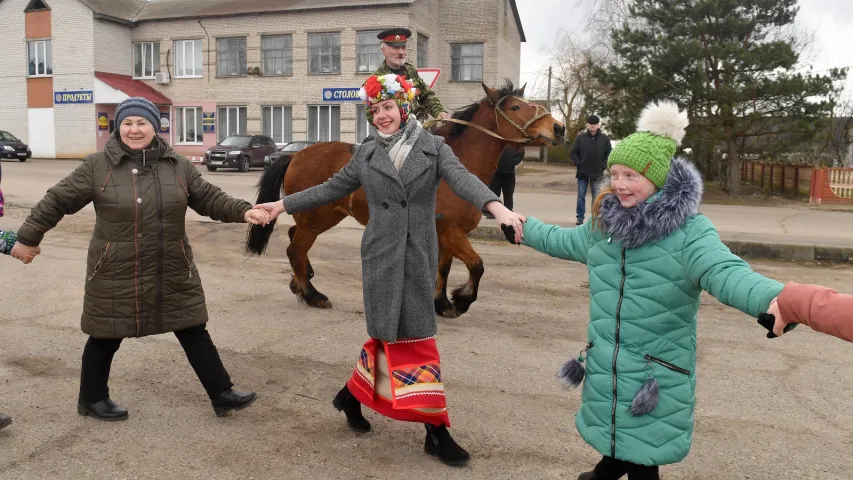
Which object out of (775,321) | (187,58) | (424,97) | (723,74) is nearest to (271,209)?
(775,321)

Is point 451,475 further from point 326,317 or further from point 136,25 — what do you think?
point 136,25

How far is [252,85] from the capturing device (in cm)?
3653

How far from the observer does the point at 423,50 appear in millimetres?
35719

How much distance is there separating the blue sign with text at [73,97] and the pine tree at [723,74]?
1102 inches

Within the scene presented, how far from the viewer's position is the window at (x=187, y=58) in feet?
123

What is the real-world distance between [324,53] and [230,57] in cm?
531

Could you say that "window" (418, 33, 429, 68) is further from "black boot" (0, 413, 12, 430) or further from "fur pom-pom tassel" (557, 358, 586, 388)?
"fur pom-pom tassel" (557, 358, 586, 388)

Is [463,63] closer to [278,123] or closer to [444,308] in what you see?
[278,123]

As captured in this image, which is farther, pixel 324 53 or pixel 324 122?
pixel 324 122

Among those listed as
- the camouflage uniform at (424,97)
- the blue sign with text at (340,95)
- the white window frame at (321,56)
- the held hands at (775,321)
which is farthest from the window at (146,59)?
the held hands at (775,321)

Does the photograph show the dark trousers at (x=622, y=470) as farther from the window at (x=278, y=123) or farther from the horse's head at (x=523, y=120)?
the window at (x=278, y=123)

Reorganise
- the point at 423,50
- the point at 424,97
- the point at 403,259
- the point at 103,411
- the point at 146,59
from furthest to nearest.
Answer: the point at 146,59, the point at 423,50, the point at 424,97, the point at 103,411, the point at 403,259

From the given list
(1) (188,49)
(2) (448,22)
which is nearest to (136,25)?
(1) (188,49)

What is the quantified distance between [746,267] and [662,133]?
65 centimetres
